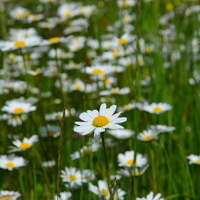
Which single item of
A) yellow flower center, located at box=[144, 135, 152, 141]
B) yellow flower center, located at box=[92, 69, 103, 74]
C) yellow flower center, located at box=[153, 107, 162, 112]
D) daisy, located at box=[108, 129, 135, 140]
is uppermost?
yellow flower center, located at box=[92, 69, 103, 74]

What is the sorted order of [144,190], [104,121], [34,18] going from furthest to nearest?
[34,18]
[144,190]
[104,121]

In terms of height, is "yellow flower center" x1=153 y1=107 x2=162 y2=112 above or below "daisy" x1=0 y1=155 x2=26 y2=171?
above

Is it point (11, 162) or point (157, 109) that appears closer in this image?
point (11, 162)

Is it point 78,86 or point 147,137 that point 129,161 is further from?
point 78,86

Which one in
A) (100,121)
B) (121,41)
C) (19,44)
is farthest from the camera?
(121,41)

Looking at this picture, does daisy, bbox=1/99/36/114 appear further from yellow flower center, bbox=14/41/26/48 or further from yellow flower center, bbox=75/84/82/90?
yellow flower center, bbox=75/84/82/90

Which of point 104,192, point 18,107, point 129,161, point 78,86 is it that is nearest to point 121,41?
point 78,86

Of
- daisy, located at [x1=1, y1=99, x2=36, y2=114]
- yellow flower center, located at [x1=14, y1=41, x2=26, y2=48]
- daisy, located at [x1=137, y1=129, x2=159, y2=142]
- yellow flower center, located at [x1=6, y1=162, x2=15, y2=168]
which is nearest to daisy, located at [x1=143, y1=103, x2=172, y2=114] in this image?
daisy, located at [x1=137, y1=129, x2=159, y2=142]

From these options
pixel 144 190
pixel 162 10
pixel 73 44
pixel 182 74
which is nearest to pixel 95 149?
pixel 144 190

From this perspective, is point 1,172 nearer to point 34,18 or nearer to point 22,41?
point 22,41
